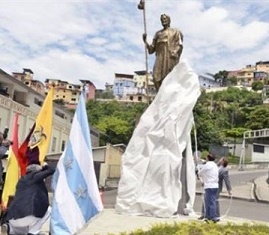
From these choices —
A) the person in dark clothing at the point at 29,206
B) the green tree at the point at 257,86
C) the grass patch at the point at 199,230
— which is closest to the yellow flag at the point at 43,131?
the person in dark clothing at the point at 29,206

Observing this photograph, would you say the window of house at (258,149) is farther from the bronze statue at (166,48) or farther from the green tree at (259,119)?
the bronze statue at (166,48)

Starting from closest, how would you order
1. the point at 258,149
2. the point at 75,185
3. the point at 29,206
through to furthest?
the point at 29,206 < the point at 75,185 < the point at 258,149

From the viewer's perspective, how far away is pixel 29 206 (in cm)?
623

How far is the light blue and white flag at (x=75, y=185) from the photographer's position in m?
7.02

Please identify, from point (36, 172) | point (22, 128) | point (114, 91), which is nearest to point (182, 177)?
point (36, 172)

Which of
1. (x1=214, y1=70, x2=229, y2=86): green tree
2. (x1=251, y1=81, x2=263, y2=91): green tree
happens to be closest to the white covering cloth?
(x1=251, y1=81, x2=263, y2=91): green tree

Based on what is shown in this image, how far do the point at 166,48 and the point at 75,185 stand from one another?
16.7 ft

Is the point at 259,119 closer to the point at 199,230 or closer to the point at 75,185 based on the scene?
the point at 75,185

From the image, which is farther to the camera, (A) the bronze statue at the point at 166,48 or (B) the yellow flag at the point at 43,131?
(A) the bronze statue at the point at 166,48

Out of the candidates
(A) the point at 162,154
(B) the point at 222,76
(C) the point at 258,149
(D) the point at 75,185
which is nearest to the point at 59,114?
(C) the point at 258,149

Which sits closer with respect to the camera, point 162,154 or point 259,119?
point 162,154

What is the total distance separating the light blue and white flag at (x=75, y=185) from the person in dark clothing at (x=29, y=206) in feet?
2.13

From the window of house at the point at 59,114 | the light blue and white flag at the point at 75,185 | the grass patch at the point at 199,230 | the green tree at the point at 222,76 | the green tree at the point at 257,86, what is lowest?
the grass patch at the point at 199,230

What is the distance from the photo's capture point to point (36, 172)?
635cm
